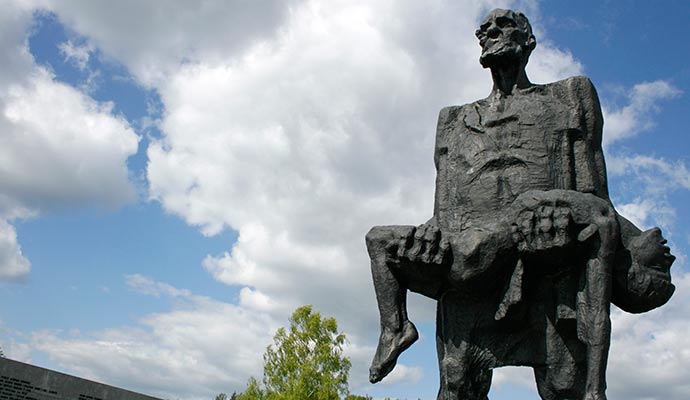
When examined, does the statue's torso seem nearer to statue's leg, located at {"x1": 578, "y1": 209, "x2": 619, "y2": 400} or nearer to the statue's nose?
the statue's nose

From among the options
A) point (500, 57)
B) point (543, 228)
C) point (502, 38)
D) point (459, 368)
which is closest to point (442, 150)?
point (500, 57)

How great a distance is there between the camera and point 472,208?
5.69 m

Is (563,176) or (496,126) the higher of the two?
(496,126)

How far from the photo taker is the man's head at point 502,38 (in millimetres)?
5934

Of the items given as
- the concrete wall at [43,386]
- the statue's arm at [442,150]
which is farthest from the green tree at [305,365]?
the statue's arm at [442,150]

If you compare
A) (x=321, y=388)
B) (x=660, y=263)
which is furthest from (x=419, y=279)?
(x=321, y=388)

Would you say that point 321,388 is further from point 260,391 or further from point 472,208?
point 472,208

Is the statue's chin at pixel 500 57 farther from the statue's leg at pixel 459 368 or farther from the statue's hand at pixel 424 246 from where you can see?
the statue's leg at pixel 459 368

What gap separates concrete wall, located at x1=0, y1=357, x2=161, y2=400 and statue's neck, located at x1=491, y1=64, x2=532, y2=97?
16422 millimetres

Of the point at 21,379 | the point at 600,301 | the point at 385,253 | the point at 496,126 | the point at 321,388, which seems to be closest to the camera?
the point at 600,301

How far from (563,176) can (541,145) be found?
314 millimetres

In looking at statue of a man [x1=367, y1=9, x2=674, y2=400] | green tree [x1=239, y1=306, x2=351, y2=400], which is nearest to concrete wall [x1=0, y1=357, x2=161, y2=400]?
green tree [x1=239, y1=306, x2=351, y2=400]

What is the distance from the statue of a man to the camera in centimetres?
507

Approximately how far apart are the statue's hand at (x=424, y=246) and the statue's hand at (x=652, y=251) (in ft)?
4.68
